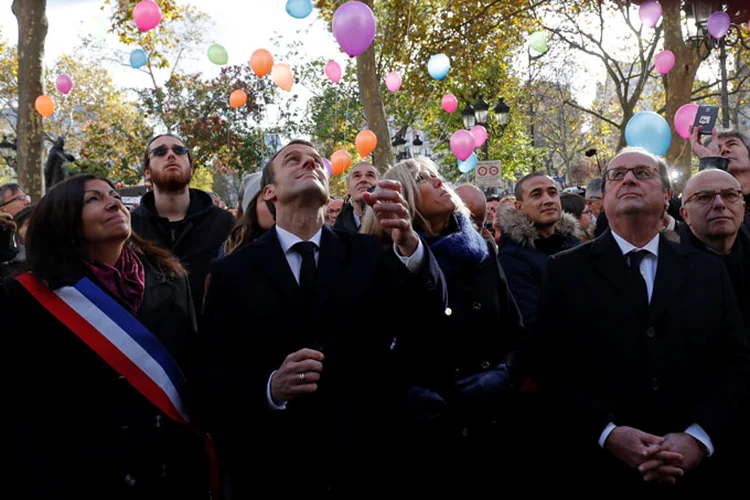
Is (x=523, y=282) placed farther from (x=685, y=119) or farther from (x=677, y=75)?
(x=677, y=75)

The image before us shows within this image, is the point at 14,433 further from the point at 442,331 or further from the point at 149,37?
the point at 149,37

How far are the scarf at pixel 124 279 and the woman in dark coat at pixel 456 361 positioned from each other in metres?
1.10

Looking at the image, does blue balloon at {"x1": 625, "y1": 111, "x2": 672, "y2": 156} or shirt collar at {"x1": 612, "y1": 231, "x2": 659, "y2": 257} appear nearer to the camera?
shirt collar at {"x1": 612, "y1": 231, "x2": 659, "y2": 257}

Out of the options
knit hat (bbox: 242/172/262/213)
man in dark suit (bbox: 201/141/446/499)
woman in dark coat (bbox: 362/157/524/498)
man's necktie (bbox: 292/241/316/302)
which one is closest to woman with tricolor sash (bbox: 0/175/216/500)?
man in dark suit (bbox: 201/141/446/499)

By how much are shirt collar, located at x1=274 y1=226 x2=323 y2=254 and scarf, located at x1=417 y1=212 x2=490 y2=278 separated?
24.9 inches

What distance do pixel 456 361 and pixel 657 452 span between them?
0.93 meters

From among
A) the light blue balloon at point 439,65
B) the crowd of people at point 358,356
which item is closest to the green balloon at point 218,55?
the light blue balloon at point 439,65

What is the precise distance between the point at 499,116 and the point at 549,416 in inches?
520

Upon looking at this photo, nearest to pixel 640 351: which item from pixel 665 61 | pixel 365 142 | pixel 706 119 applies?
pixel 706 119

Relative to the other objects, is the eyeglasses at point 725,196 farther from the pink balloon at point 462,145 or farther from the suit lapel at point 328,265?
the pink balloon at point 462,145

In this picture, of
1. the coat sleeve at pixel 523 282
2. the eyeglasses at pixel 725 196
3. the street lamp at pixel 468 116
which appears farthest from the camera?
the street lamp at pixel 468 116

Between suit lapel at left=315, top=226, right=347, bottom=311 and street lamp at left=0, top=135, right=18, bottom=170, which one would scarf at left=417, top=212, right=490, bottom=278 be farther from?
street lamp at left=0, top=135, right=18, bottom=170

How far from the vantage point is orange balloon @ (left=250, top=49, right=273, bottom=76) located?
11039 millimetres

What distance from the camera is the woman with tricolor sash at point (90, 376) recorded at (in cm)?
256
